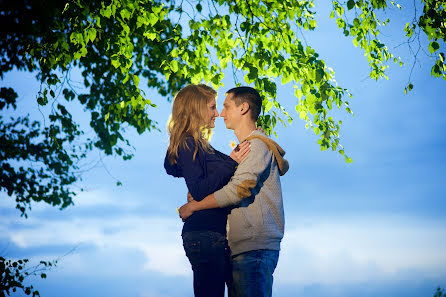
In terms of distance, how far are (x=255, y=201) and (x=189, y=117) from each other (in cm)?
88

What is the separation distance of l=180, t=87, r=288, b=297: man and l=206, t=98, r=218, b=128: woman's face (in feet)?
1.16

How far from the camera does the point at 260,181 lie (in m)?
3.45

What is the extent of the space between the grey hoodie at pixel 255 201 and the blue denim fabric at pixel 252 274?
55 millimetres

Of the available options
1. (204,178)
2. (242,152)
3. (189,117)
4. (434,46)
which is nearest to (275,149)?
(242,152)

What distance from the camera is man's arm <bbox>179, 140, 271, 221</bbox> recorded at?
3211 millimetres

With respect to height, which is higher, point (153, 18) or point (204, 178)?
point (153, 18)

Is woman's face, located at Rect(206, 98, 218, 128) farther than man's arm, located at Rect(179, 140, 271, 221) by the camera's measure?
Yes

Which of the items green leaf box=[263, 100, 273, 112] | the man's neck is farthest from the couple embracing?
green leaf box=[263, 100, 273, 112]

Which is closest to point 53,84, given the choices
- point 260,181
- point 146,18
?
point 146,18

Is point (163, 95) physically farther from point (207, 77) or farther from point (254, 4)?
point (254, 4)

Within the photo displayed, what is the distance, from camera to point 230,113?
3926 millimetres

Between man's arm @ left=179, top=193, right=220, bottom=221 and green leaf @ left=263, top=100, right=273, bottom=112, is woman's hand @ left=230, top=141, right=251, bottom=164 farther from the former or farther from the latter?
green leaf @ left=263, top=100, right=273, bottom=112

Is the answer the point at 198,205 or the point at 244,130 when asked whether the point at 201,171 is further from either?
the point at 244,130

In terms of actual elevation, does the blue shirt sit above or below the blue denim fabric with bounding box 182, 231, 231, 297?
above
